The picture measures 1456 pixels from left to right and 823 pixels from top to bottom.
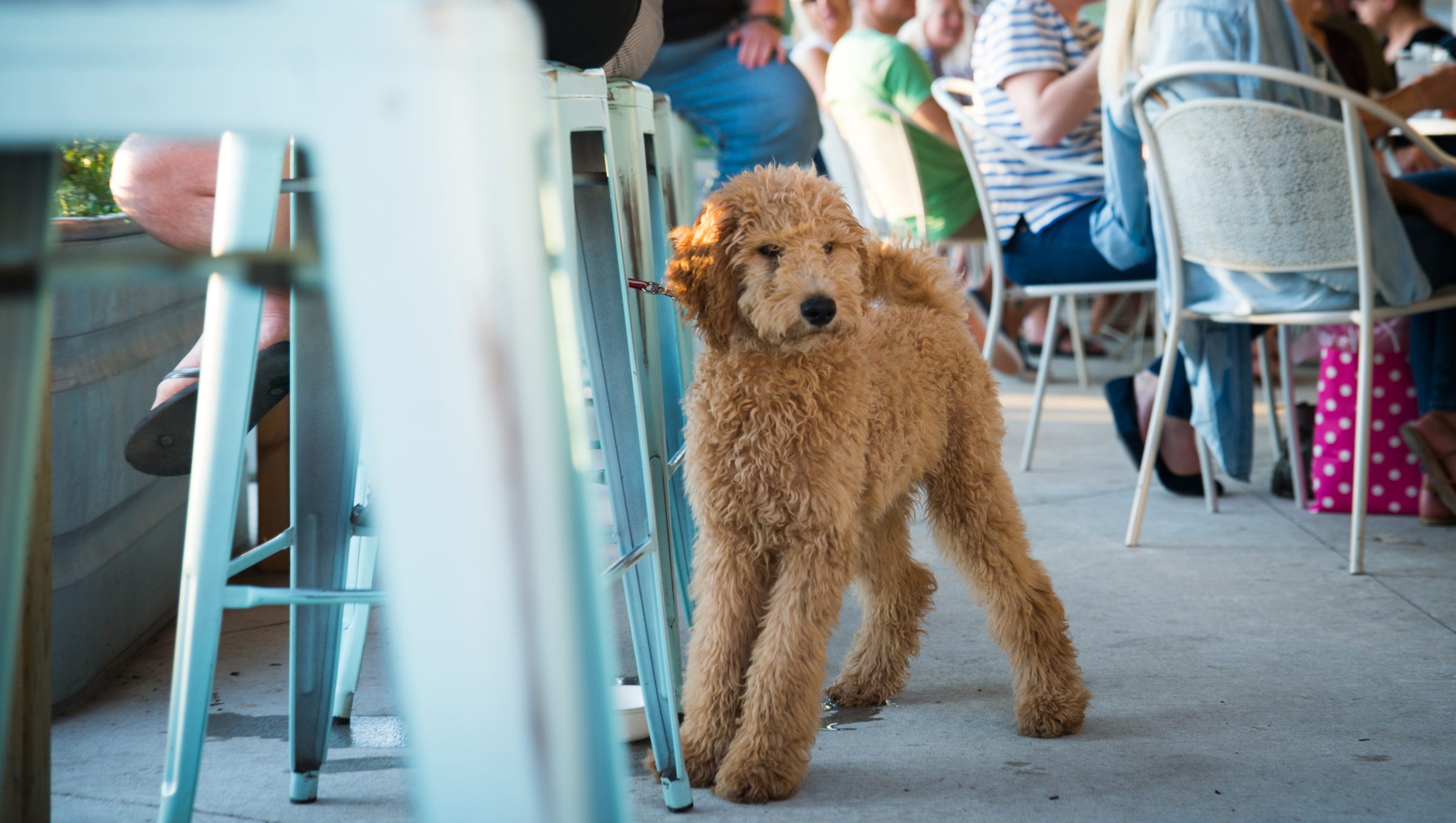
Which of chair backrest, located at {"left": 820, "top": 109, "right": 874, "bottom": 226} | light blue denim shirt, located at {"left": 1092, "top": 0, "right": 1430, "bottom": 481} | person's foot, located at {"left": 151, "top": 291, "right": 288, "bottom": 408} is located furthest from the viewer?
chair backrest, located at {"left": 820, "top": 109, "right": 874, "bottom": 226}

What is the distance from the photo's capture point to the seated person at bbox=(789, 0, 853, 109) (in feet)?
15.9

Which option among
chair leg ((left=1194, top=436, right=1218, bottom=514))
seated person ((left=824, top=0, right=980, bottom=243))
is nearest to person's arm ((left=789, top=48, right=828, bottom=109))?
seated person ((left=824, top=0, right=980, bottom=243))

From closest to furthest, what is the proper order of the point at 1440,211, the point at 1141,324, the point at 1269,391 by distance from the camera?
1. the point at 1440,211
2. the point at 1269,391
3. the point at 1141,324

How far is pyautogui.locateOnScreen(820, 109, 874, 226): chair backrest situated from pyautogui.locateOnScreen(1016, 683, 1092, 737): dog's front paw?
337cm

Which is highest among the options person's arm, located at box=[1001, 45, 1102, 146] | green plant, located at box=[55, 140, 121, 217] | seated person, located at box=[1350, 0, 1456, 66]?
seated person, located at box=[1350, 0, 1456, 66]

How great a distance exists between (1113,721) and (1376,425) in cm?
156

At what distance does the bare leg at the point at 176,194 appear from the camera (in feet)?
4.99

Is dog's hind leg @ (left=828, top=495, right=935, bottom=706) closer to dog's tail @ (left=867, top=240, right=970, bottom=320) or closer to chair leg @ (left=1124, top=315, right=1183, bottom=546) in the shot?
dog's tail @ (left=867, top=240, right=970, bottom=320)

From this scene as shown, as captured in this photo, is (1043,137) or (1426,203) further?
(1043,137)

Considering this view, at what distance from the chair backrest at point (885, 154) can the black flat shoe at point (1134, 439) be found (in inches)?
36.9

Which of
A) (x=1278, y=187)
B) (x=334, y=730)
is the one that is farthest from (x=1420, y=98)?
(x=334, y=730)

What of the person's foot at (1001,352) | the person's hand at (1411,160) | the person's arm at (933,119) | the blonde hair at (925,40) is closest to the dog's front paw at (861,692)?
the person's arm at (933,119)

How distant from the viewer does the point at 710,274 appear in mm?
1368

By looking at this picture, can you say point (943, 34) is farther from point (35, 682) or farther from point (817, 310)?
point (35, 682)
